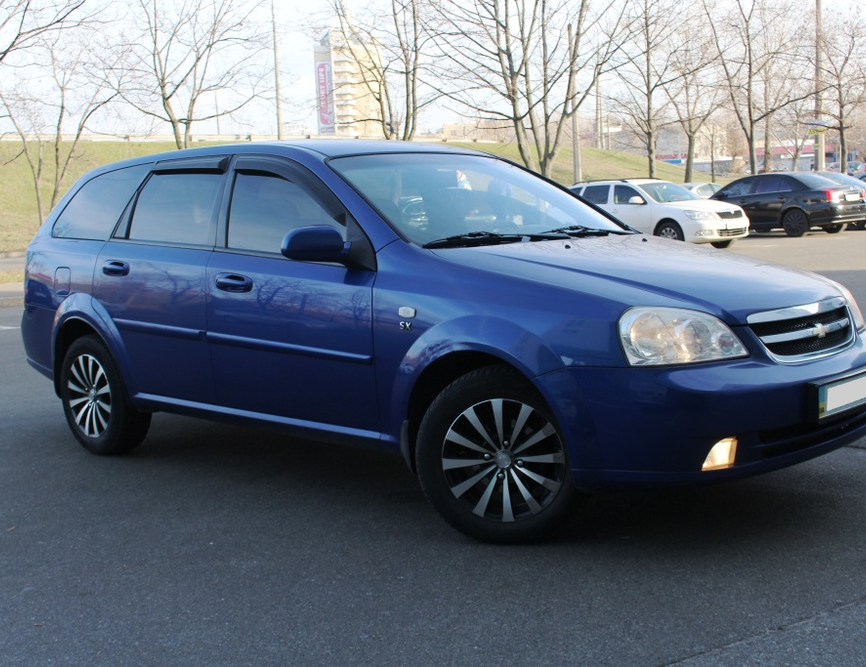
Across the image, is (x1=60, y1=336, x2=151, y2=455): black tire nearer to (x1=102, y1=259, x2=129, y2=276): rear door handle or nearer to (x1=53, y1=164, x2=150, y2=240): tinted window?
(x1=102, y1=259, x2=129, y2=276): rear door handle

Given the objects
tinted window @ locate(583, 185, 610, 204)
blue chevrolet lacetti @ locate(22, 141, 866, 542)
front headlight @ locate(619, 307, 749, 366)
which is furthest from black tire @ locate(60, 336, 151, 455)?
tinted window @ locate(583, 185, 610, 204)

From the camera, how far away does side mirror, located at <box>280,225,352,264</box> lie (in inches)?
169

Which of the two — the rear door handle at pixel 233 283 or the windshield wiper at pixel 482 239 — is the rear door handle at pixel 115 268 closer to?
the rear door handle at pixel 233 283

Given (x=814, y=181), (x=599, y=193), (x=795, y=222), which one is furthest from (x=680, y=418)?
(x=814, y=181)

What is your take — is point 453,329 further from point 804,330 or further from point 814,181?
point 814,181

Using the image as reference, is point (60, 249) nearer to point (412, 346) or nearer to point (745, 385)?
point (412, 346)

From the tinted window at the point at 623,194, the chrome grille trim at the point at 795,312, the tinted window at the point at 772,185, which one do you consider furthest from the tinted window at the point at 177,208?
the tinted window at the point at 772,185

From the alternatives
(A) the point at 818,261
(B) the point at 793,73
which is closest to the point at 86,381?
(A) the point at 818,261

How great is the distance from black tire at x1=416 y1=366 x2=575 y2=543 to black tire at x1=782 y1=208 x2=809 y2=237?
21943 millimetres

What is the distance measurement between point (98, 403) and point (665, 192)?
61.4 ft

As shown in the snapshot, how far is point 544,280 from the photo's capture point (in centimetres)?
389

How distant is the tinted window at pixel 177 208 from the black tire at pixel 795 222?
21107 mm

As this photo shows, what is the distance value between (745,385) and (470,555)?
47.5 inches

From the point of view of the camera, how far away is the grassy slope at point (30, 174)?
138 ft
